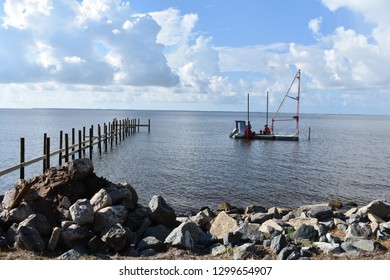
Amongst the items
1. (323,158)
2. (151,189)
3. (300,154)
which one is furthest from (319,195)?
(300,154)

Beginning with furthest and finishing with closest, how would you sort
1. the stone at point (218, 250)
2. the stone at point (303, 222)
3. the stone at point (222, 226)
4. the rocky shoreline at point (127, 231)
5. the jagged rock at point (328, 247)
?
the stone at point (303, 222), the stone at point (222, 226), the stone at point (218, 250), the rocky shoreline at point (127, 231), the jagged rock at point (328, 247)

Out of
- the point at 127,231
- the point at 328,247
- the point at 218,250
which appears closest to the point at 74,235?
the point at 127,231

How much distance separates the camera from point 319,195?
21562 mm

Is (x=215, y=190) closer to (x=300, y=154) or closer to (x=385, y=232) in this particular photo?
(x=385, y=232)

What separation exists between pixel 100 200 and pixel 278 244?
4.59 m

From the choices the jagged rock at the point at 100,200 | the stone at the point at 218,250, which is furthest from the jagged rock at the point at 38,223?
the stone at the point at 218,250

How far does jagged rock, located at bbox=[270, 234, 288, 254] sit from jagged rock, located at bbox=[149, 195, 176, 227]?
10.7ft

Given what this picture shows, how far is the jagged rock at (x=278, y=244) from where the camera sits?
8.34m

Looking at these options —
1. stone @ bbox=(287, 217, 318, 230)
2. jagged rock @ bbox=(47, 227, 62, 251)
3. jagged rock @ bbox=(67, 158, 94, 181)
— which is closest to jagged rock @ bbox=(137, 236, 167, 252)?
jagged rock @ bbox=(47, 227, 62, 251)

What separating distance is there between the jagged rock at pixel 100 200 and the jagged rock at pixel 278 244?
13.9 ft

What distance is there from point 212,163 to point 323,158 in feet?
35.8

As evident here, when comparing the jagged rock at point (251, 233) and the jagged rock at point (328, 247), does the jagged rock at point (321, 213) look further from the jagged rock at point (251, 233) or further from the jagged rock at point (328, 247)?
the jagged rock at point (328, 247)

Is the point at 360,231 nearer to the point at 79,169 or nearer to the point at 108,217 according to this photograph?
the point at 108,217

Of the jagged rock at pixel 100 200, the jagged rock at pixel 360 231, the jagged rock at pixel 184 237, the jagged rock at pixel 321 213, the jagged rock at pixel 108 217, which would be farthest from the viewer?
the jagged rock at pixel 321 213
